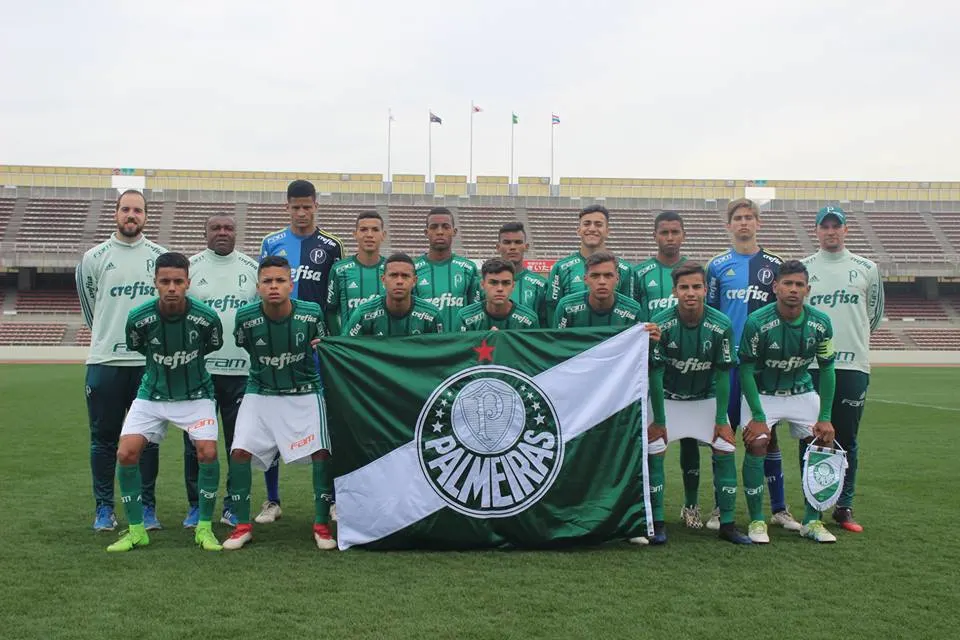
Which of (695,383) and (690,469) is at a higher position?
(695,383)

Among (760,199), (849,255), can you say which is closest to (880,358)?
(760,199)

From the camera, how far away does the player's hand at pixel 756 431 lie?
4.82 meters

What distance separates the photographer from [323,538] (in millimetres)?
4633

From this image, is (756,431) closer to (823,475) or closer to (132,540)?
(823,475)

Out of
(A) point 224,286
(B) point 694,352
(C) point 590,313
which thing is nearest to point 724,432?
(B) point 694,352

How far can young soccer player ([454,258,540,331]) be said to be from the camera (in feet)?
16.0

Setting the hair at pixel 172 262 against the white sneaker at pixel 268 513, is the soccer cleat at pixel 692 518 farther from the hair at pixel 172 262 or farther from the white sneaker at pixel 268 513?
the hair at pixel 172 262

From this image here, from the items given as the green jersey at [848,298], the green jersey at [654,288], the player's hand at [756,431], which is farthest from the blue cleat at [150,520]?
the green jersey at [848,298]

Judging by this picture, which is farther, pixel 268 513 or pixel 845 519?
pixel 268 513

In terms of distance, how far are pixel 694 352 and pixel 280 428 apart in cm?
247

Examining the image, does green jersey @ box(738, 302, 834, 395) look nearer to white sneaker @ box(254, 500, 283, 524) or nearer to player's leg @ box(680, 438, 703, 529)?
player's leg @ box(680, 438, 703, 529)

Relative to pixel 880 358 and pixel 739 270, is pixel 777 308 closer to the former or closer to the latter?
pixel 739 270

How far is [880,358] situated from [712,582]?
29.6 metres

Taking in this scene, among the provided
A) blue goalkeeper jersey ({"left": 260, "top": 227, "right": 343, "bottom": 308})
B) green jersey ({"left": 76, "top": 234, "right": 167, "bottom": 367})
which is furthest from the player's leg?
green jersey ({"left": 76, "top": 234, "right": 167, "bottom": 367})
